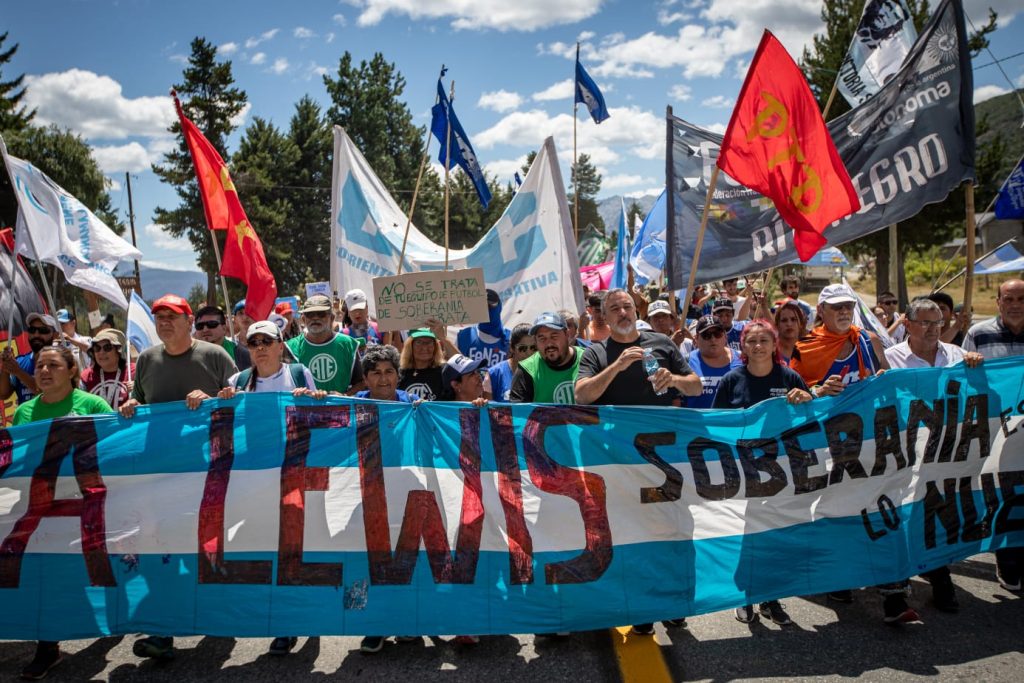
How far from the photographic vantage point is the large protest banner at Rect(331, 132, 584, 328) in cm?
768

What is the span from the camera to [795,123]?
4.67m

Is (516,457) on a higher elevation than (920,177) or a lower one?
lower

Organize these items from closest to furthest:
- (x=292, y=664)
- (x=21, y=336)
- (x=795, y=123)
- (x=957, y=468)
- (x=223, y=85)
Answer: (x=292, y=664)
(x=957, y=468)
(x=795, y=123)
(x=21, y=336)
(x=223, y=85)

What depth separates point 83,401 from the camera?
4168 millimetres

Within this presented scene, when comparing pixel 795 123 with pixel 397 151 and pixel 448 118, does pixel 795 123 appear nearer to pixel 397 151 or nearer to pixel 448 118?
pixel 448 118

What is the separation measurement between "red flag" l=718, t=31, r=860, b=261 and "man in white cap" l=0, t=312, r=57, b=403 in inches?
218

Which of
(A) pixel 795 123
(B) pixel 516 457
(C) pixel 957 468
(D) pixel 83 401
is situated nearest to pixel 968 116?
(A) pixel 795 123

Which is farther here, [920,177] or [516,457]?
[920,177]

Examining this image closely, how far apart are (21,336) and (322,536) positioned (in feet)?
14.9

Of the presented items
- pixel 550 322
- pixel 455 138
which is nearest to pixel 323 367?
pixel 550 322

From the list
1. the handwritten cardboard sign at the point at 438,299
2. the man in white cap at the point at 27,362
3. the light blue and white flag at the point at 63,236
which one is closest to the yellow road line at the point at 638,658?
the handwritten cardboard sign at the point at 438,299

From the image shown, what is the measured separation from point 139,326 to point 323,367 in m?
2.71

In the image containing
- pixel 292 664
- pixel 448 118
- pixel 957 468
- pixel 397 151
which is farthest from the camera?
pixel 397 151

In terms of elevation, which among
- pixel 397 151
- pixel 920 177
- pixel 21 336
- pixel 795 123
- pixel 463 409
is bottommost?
pixel 463 409
